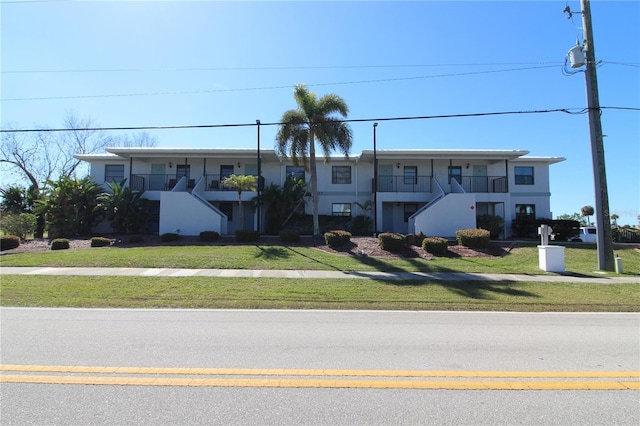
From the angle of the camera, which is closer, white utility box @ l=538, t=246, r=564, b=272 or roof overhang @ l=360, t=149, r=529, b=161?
white utility box @ l=538, t=246, r=564, b=272

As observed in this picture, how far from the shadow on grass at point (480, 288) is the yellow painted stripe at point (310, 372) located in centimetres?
526

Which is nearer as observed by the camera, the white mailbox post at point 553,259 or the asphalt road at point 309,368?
the asphalt road at point 309,368

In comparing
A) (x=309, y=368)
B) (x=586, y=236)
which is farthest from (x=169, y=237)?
(x=586, y=236)

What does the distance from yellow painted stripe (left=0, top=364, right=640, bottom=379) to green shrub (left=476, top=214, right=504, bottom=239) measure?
20708 millimetres

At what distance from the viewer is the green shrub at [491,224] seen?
23844mm

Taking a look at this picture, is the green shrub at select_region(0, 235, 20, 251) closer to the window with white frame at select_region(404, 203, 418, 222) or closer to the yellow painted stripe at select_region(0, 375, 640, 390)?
the yellow painted stripe at select_region(0, 375, 640, 390)

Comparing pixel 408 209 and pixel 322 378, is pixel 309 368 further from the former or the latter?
pixel 408 209

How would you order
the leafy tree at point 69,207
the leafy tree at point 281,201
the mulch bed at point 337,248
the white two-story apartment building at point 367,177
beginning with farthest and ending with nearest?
1. the white two-story apartment building at point 367,177
2. the leafy tree at point 281,201
3. the leafy tree at point 69,207
4. the mulch bed at point 337,248

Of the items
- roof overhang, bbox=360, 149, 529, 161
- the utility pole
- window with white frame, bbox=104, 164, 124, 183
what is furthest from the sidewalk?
window with white frame, bbox=104, 164, 124, 183

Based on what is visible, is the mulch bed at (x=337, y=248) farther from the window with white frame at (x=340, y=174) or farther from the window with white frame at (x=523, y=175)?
the window with white frame at (x=523, y=175)

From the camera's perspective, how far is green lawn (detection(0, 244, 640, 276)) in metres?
13.6

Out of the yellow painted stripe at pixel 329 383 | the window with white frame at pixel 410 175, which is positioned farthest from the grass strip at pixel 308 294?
the window with white frame at pixel 410 175

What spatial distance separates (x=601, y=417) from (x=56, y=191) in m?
25.7

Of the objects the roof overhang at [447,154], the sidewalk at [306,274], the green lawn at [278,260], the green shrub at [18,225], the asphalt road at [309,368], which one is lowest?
the asphalt road at [309,368]
